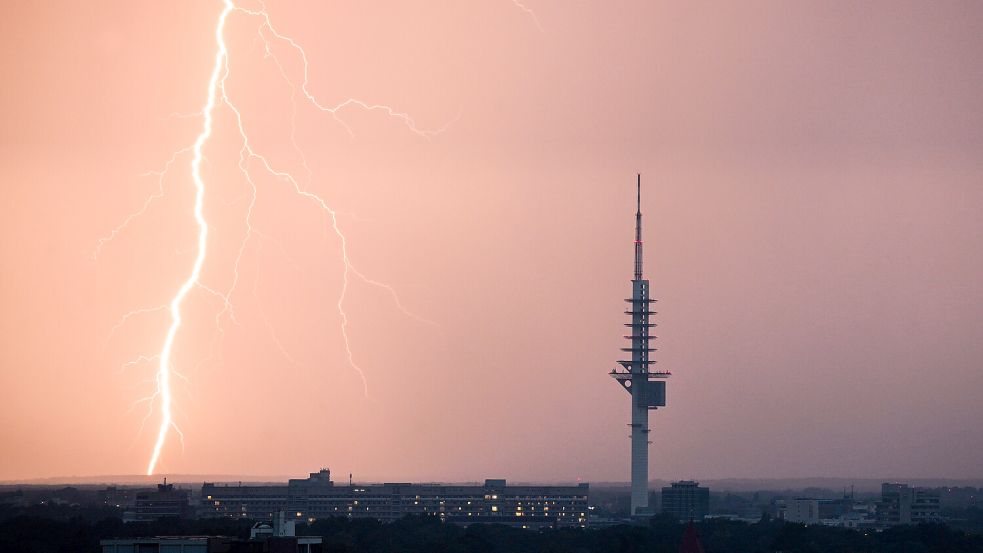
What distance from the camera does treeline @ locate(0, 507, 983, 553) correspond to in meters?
131

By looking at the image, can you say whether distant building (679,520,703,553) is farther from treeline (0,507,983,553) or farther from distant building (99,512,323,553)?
treeline (0,507,983,553)

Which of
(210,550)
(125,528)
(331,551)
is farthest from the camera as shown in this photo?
(125,528)

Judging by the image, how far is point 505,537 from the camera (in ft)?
561

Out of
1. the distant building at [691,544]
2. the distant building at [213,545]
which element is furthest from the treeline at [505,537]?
the distant building at [213,545]

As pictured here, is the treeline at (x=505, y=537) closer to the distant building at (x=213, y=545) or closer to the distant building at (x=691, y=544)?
the distant building at (x=691, y=544)

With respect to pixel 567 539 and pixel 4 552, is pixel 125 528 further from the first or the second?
pixel 567 539

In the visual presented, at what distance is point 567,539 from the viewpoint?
163500 millimetres

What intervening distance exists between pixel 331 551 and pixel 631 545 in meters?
47.3

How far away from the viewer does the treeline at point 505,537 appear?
131000 mm

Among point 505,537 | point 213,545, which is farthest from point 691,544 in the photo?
point 505,537

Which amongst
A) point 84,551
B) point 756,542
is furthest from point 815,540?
point 84,551

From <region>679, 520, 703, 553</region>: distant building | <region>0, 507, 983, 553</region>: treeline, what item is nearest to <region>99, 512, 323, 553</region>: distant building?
<region>679, 520, 703, 553</region>: distant building

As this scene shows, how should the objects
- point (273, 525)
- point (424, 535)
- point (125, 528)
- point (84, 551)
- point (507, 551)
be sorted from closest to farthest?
point (273, 525) → point (84, 551) → point (125, 528) → point (507, 551) → point (424, 535)

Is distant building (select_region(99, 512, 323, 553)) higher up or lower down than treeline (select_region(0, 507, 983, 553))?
lower down
